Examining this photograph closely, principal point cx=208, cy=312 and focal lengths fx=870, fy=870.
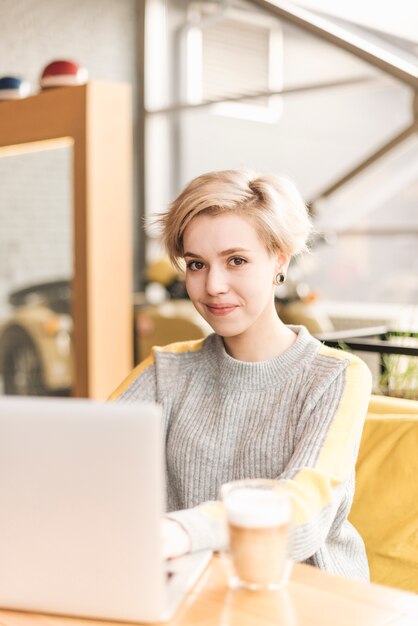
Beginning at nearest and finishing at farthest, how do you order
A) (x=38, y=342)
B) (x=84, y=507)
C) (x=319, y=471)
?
1. (x=84, y=507)
2. (x=319, y=471)
3. (x=38, y=342)

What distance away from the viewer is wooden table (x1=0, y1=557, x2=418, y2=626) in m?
1.03

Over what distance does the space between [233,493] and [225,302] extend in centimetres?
52

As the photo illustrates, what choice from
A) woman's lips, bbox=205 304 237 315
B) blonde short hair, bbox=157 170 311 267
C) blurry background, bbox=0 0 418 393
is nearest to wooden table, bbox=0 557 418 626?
woman's lips, bbox=205 304 237 315

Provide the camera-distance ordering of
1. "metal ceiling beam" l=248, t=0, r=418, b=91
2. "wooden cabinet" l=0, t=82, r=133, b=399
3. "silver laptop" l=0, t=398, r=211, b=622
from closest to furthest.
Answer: "silver laptop" l=0, t=398, r=211, b=622
"wooden cabinet" l=0, t=82, r=133, b=399
"metal ceiling beam" l=248, t=0, r=418, b=91

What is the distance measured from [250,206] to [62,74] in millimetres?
2077

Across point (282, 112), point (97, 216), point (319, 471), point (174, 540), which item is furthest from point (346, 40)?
point (174, 540)

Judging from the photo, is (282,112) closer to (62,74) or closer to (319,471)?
(62,74)

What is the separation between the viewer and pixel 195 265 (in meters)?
1.62

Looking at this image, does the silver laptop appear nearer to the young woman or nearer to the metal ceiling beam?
the young woman

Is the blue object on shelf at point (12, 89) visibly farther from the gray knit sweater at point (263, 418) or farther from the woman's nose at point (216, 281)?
the woman's nose at point (216, 281)

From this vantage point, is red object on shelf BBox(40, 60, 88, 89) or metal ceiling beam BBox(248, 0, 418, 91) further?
metal ceiling beam BBox(248, 0, 418, 91)

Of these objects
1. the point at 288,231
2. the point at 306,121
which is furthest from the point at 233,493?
the point at 306,121

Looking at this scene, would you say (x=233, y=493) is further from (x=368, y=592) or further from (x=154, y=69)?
(x=154, y=69)

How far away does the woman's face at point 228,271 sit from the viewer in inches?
61.7
